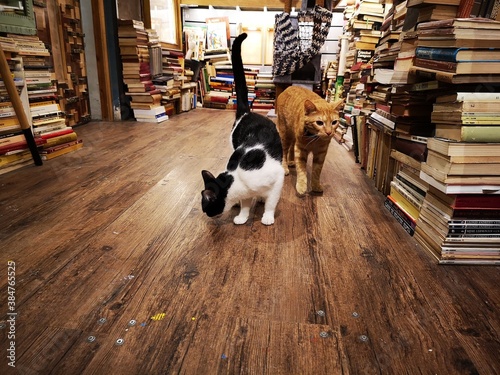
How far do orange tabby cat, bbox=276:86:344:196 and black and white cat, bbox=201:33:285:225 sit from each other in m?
0.29

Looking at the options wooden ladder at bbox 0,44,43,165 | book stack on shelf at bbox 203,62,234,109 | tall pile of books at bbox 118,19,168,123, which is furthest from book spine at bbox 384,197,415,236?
book stack on shelf at bbox 203,62,234,109

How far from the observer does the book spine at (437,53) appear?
125 cm

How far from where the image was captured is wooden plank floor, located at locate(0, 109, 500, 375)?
0.86 metres

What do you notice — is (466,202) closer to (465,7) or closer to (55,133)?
(465,7)

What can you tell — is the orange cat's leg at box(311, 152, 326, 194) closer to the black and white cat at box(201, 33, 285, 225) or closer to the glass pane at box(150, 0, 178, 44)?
the black and white cat at box(201, 33, 285, 225)

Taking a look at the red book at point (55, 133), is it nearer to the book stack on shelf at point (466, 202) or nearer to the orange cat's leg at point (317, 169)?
the orange cat's leg at point (317, 169)

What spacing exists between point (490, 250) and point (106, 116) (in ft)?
14.8

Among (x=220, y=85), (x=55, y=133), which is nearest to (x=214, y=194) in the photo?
(x=55, y=133)

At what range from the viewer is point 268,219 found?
1.62 m

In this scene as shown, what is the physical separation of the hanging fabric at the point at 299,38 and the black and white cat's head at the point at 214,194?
3.51 meters

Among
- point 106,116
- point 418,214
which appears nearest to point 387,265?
point 418,214

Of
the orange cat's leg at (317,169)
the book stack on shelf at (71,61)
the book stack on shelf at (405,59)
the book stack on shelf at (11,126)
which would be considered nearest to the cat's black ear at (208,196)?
the orange cat's leg at (317,169)

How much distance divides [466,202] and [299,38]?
12.2 feet

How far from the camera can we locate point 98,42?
4.17 meters
